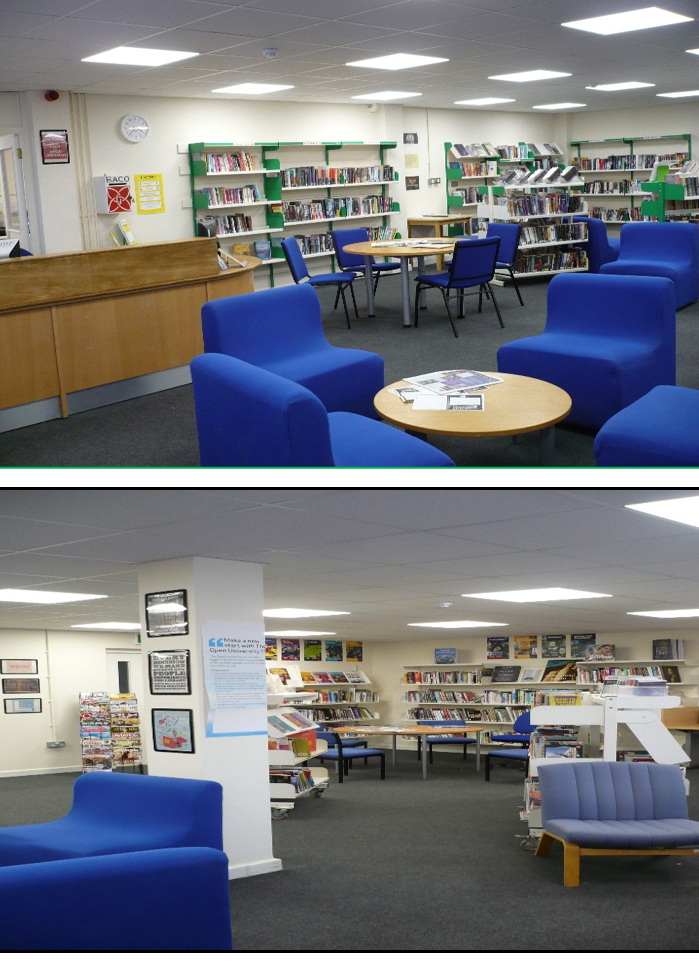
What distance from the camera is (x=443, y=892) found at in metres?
4.85

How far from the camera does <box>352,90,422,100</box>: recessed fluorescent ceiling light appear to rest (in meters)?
12.3

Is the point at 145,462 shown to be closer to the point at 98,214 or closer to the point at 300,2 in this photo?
the point at 300,2

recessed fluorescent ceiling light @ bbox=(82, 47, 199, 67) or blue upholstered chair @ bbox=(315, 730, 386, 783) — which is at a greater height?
recessed fluorescent ceiling light @ bbox=(82, 47, 199, 67)

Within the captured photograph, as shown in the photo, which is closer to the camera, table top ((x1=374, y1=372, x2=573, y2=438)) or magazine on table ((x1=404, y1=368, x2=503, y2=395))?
table top ((x1=374, y1=372, x2=573, y2=438))

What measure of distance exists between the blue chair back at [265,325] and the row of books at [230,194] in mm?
6534

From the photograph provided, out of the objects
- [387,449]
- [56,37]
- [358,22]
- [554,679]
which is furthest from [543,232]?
[387,449]

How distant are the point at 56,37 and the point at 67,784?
7553 millimetres

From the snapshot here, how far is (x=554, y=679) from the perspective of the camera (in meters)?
12.4

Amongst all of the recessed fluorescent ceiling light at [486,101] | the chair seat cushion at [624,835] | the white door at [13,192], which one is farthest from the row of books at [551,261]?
the chair seat cushion at [624,835]

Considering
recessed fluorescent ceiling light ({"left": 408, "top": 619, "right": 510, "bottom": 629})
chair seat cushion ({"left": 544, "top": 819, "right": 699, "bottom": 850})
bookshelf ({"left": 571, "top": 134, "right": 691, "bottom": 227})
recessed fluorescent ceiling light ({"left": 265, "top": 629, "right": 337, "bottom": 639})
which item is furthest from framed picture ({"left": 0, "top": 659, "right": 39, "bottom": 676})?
bookshelf ({"left": 571, "top": 134, "right": 691, "bottom": 227})

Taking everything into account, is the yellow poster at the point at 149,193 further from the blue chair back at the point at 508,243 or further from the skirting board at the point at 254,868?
the skirting board at the point at 254,868

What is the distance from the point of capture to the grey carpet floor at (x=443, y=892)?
401 centimetres

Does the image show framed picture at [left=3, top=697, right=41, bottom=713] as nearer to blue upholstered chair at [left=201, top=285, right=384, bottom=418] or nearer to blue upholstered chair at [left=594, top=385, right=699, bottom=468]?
blue upholstered chair at [left=201, top=285, right=384, bottom=418]

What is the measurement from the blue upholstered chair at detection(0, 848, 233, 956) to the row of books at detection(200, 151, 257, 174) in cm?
980
